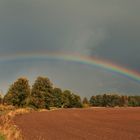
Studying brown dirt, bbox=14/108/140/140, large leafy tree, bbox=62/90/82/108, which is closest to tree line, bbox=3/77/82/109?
large leafy tree, bbox=62/90/82/108

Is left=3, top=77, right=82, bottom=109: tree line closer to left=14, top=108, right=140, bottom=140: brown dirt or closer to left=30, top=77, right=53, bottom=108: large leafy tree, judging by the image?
left=30, top=77, right=53, bottom=108: large leafy tree

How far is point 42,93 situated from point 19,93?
826 centimetres

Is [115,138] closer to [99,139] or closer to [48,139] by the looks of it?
[99,139]

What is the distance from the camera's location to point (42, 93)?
337ft

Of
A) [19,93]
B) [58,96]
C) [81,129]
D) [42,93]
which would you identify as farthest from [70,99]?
[81,129]

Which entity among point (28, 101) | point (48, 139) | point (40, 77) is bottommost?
point (48, 139)

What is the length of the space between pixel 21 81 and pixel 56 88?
47.3m

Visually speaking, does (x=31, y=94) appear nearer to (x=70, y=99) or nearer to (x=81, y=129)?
(x=70, y=99)

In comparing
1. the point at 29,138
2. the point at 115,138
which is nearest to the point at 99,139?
the point at 115,138

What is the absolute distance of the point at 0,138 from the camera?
68.4ft

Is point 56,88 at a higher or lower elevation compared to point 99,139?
higher

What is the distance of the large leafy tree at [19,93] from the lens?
97.6 meters

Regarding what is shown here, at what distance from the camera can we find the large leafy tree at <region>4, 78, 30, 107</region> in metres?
97.6

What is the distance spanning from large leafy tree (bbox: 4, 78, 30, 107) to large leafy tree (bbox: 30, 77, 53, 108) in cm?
276
